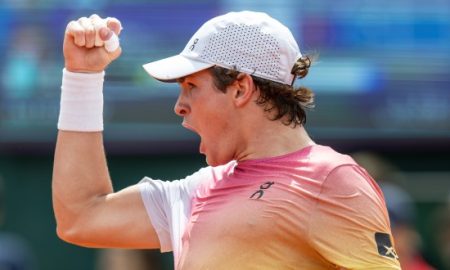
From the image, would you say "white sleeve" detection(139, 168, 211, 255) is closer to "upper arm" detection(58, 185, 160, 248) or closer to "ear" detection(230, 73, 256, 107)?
"upper arm" detection(58, 185, 160, 248)

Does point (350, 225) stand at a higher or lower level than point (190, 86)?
lower

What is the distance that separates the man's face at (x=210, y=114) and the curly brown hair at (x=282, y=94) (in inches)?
1.3

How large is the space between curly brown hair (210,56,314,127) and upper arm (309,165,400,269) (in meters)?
0.29

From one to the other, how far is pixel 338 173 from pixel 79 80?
92 centimetres

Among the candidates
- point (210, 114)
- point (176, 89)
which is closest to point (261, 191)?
point (210, 114)

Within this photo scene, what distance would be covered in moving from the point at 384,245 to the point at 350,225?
0.12 meters

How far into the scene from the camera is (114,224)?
3.87m

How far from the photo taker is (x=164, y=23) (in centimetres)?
858

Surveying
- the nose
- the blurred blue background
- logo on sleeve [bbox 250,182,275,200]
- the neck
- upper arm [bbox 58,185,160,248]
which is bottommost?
the blurred blue background

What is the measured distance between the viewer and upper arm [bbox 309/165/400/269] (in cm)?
345

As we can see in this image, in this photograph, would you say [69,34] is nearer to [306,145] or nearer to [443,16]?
[306,145]

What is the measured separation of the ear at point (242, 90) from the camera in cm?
367

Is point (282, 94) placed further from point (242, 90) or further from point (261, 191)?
point (261, 191)

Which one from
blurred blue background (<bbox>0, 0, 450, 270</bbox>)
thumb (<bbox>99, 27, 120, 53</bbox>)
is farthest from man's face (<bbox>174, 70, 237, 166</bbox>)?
blurred blue background (<bbox>0, 0, 450, 270</bbox>)
